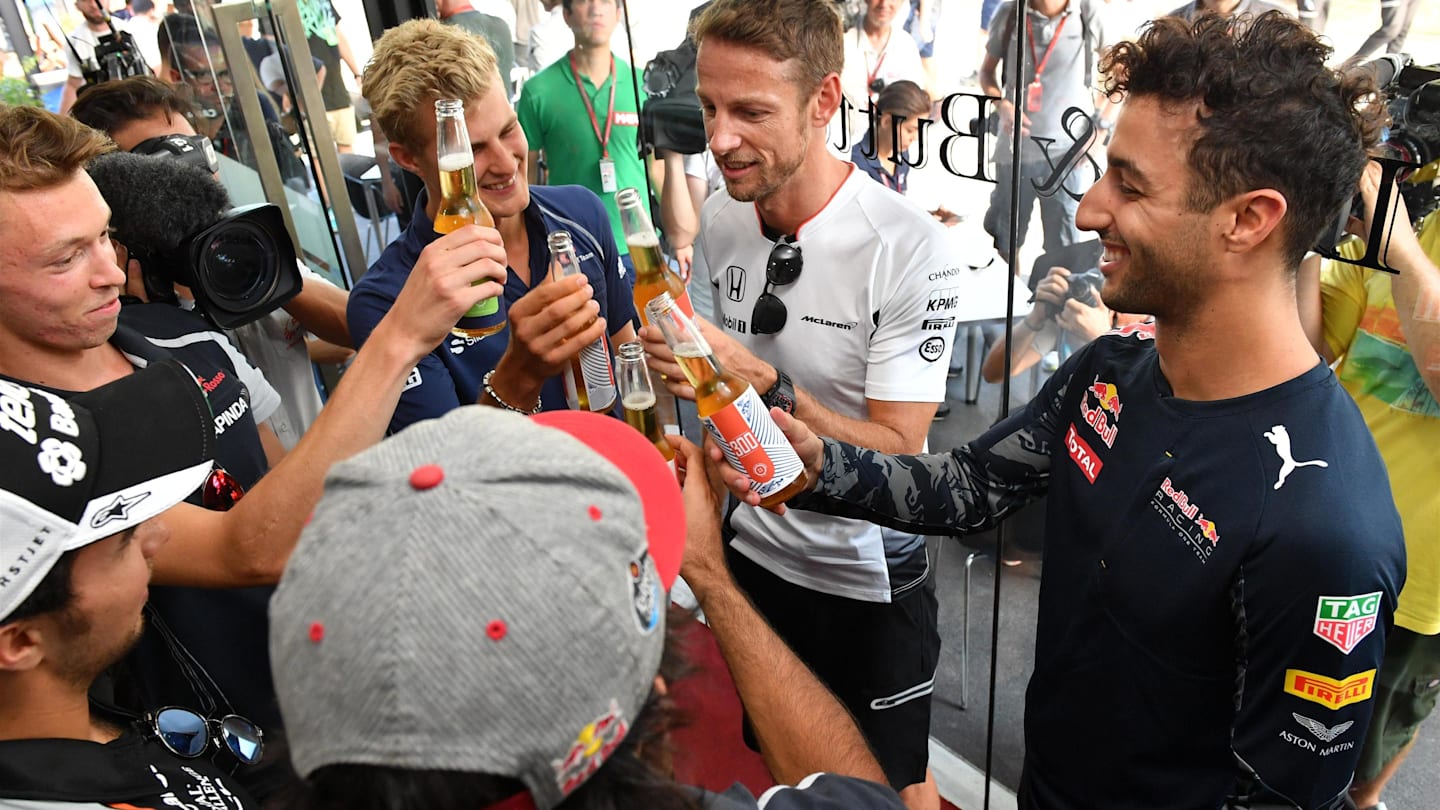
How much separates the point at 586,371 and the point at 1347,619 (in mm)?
1294

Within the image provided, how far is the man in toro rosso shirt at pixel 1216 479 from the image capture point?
3.73 feet

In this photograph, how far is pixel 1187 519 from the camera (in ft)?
4.14

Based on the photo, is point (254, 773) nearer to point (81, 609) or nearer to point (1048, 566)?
point (81, 609)

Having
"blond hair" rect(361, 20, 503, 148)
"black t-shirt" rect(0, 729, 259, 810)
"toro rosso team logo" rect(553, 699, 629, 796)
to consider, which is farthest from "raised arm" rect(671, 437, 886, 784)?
"blond hair" rect(361, 20, 503, 148)

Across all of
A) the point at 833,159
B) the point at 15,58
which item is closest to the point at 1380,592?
the point at 833,159

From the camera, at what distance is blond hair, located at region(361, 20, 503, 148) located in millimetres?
1959

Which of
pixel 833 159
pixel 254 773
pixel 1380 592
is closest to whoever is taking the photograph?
pixel 1380 592

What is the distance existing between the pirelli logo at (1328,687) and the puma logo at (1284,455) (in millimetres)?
238

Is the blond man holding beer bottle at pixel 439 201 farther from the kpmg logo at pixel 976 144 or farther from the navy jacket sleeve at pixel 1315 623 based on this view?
the navy jacket sleeve at pixel 1315 623

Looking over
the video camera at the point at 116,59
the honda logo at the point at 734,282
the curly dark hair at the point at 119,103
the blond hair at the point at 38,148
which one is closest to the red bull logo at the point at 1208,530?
the honda logo at the point at 734,282

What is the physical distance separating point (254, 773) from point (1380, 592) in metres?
1.57

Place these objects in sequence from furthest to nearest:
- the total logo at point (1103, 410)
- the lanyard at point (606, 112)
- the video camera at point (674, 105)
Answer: the lanyard at point (606, 112)
the video camera at point (674, 105)
the total logo at point (1103, 410)

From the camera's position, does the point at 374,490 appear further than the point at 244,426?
No

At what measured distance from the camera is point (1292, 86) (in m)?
1.25
